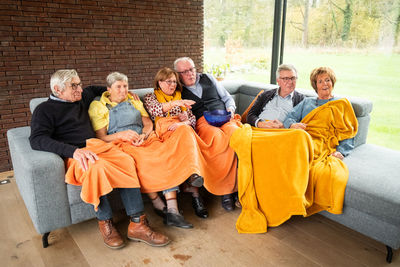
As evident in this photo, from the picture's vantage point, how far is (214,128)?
8.17 feet

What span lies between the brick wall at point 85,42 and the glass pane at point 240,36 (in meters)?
3.47

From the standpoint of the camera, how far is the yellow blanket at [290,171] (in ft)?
6.50

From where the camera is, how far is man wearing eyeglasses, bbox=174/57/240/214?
7.66 ft

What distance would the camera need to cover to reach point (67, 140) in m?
2.19

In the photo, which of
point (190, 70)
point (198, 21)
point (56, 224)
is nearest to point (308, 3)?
point (198, 21)

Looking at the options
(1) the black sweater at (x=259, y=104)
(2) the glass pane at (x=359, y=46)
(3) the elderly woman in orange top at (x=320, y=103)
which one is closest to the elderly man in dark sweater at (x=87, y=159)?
(1) the black sweater at (x=259, y=104)

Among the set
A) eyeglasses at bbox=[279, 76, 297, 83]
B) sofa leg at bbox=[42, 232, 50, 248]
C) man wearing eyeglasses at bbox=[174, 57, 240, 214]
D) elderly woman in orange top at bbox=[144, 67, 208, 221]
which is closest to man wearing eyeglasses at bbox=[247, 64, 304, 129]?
eyeglasses at bbox=[279, 76, 297, 83]

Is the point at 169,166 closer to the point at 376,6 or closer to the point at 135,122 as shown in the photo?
the point at 135,122

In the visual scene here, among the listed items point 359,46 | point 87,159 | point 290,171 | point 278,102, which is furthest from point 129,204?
point 359,46

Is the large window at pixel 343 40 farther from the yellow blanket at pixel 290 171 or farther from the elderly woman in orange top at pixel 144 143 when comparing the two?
the elderly woman in orange top at pixel 144 143

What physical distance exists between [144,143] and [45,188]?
749 mm

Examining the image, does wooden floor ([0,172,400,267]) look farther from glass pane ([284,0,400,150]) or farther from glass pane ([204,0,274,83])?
glass pane ([204,0,274,83])

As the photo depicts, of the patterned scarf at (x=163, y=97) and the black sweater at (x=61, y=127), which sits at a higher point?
the patterned scarf at (x=163, y=97)

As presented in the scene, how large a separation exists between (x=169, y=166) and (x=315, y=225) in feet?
3.85
